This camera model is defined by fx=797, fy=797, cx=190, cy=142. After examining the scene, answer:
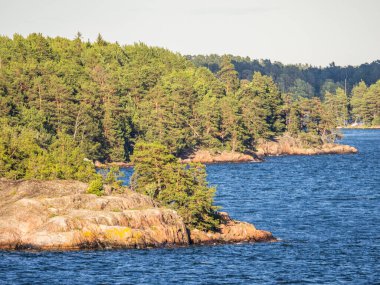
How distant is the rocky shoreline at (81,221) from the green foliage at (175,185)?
153 cm

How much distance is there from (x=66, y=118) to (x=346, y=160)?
62794 millimetres

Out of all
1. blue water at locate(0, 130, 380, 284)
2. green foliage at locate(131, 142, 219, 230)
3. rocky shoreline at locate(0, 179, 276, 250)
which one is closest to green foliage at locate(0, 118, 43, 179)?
rocky shoreline at locate(0, 179, 276, 250)

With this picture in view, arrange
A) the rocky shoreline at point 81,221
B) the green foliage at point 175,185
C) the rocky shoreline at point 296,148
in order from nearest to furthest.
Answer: the rocky shoreline at point 81,221
the green foliage at point 175,185
the rocky shoreline at point 296,148

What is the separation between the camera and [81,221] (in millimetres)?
63094

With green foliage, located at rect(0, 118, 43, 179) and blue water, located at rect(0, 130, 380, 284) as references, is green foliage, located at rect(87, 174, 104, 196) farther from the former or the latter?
green foliage, located at rect(0, 118, 43, 179)

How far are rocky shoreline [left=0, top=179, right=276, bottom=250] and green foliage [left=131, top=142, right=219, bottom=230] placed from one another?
153 cm

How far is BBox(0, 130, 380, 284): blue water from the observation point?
2219 inches

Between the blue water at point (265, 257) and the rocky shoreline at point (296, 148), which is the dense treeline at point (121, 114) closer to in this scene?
the rocky shoreline at point (296, 148)

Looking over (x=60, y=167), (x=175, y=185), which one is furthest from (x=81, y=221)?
(x=175, y=185)

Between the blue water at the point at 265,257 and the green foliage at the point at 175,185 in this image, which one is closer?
the blue water at the point at 265,257

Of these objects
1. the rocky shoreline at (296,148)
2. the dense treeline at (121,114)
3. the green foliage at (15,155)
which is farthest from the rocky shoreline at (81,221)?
the rocky shoreline at (296,148)

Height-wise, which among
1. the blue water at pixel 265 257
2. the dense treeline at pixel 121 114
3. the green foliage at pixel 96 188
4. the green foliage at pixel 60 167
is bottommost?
the blue water at pixel 265 257

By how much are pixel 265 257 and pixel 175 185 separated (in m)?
13.1

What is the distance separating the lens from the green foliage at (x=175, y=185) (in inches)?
2776
